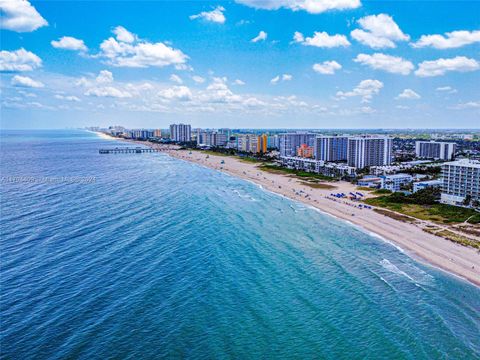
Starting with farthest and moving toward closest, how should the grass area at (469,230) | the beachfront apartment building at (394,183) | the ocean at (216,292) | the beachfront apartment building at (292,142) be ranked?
the beachfront apartment building at (292,142) < the beachfront apartment building at (394,183) < the grass area at (469,230) < the ocean at (216,292)

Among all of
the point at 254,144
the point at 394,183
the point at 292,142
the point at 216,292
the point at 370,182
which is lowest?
the point at 216,292

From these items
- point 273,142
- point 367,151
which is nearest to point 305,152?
point 367,151

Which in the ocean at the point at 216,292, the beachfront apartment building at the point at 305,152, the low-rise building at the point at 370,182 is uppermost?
the beachfront apartment building at the point at 305,152

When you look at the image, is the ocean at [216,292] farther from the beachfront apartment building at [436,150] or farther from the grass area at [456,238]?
the beachfront apartment building at [436,150]

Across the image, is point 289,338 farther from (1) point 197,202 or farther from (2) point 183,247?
(1) point 197,202

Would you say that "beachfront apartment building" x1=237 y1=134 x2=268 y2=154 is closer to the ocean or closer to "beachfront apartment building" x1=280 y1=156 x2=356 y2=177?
"beachfront apartment building" x1=280 y1=156 x2=356 y2=177

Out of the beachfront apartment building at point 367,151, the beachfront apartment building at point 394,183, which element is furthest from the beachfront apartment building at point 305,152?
the beachfront apartment building at point 394,183

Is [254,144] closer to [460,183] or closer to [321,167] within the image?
[321,167]
